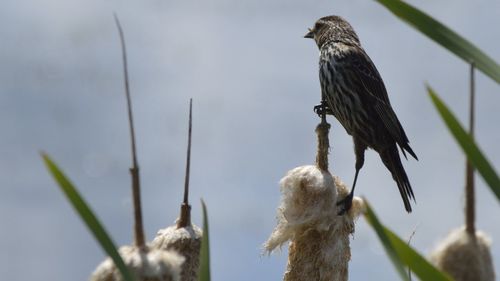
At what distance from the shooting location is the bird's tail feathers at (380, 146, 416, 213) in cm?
712

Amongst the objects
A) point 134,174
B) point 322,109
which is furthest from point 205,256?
point 322,109

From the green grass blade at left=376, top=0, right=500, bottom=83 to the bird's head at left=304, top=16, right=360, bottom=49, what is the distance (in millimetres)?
5868

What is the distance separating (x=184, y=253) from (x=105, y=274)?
0.58 metres

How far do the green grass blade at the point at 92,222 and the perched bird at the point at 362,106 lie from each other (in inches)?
202

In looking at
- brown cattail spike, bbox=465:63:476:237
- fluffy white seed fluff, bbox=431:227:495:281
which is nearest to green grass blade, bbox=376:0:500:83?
brown cattail spike, bbox=465:63:476:237

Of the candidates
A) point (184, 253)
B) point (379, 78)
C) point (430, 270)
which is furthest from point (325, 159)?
point (379, 78)

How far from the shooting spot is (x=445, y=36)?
230 centimetres

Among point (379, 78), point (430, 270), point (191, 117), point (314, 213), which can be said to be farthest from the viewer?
point (379, 78)

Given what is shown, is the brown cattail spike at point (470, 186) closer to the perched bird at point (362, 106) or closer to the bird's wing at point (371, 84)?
the perched bird at point (362, 106)

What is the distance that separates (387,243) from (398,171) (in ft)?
17.5

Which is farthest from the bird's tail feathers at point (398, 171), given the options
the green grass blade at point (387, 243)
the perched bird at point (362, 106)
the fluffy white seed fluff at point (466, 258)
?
the green grass blade at point (387, 243)

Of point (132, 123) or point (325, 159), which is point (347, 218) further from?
point (132, 123)

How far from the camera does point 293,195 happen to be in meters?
4.38

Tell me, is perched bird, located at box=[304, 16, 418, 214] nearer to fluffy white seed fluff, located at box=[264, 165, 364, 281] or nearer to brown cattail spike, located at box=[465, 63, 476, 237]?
fluffy white seed fluff, located at box=[264, 165, 364, 281]
